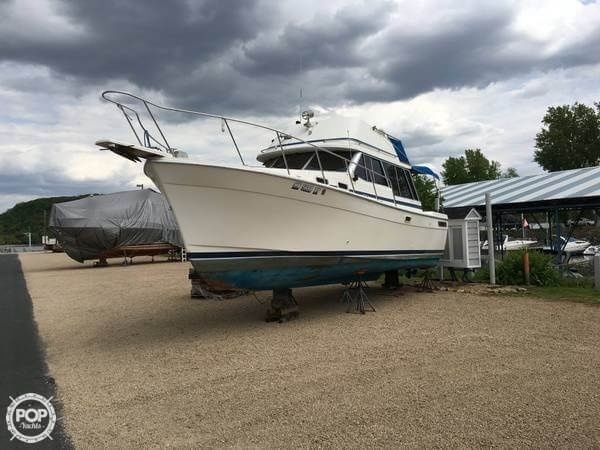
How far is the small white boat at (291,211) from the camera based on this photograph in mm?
6527

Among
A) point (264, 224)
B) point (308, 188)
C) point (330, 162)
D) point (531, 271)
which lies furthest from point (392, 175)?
point (531, 271)

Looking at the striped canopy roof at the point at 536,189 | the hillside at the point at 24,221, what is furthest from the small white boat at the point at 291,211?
the hillside at the point at 24,221

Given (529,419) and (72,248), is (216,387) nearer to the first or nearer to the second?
(529,419)

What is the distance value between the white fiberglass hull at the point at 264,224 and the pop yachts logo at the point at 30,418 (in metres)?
2.55

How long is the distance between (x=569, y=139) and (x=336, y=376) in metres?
48.8

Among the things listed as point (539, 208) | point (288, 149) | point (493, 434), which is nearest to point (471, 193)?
point (539, 208)

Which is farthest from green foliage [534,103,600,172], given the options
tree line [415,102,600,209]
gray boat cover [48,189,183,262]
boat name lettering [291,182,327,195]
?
boat name lettering [291,182,327,195]

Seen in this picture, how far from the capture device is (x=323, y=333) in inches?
281

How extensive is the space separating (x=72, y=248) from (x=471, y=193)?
17.6m

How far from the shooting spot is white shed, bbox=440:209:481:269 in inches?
472

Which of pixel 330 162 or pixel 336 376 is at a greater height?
pixel 330 162

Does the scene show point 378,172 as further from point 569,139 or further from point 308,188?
point 569,139

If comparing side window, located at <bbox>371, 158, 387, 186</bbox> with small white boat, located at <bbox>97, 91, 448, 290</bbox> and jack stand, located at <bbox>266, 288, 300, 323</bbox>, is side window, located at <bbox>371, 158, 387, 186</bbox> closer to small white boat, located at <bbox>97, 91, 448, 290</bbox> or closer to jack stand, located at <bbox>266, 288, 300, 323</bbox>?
small white boat, located at <bbox>97, 91, 448, 290</bbox>

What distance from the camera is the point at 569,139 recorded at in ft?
150
